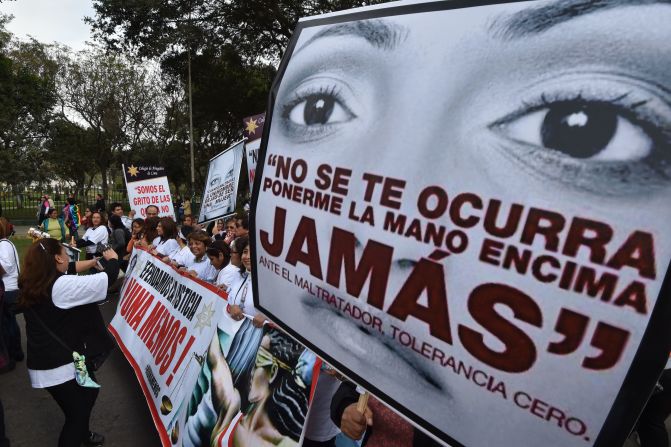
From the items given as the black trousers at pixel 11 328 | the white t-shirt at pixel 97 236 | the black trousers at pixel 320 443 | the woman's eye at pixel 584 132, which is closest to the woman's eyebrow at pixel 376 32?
the woman's eye at pixel 584 132

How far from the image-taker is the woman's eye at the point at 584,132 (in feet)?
2.42

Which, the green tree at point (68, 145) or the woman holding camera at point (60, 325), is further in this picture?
the green tree at point (68, 145)

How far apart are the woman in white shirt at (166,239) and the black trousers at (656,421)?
5366 millimetres

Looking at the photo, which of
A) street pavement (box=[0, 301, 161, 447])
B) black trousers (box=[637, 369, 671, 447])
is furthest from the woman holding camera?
black trousers (box=[637, 369, 671, 447])

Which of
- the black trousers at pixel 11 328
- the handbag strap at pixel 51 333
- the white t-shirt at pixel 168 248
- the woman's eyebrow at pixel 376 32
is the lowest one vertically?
the black trousers at pixel 11 328

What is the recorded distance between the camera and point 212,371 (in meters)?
3.00

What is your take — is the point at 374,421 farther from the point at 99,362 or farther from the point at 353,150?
the point at 99,362

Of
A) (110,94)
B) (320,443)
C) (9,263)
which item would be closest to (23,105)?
(110,94)

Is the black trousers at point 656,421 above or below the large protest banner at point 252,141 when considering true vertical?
below

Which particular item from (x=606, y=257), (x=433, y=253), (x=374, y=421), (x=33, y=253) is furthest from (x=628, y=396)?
(x=33, y=253)

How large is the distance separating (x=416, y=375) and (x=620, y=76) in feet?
2.35

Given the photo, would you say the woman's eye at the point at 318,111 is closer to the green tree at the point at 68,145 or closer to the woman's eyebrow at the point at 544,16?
the woman's eyebrow at the point at 544,16

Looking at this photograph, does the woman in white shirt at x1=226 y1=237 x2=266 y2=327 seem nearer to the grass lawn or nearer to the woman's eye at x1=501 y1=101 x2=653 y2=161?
the woman's eye at x1=501 y1=101 x2=653 y2=161

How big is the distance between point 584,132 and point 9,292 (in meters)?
6.31
